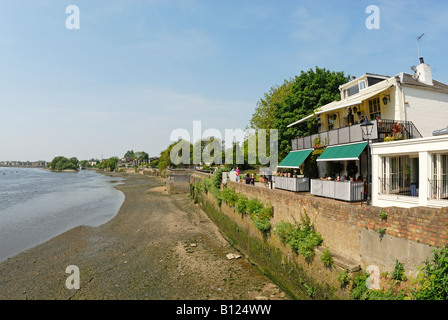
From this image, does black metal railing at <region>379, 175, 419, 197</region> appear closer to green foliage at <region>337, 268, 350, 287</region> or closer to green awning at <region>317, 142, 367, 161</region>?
green awning at <region>317, 142, 367, 161</region>

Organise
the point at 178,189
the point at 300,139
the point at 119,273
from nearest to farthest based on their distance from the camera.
Answer: 1. the point at 119,273
2. the point at 300,139
3. the point at 178,189

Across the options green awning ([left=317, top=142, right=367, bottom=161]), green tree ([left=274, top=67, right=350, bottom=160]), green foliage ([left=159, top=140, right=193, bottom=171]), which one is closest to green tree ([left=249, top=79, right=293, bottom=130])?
green tree ([left=274, top=67, right=350, bottom=160])

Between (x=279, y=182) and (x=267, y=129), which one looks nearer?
(x=279, y=182)

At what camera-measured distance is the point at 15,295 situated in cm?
1123

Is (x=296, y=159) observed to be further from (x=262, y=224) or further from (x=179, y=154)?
(x=179, y=154)

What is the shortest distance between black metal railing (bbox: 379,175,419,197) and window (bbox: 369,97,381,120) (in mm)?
4692

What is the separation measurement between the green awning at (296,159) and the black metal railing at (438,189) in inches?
295

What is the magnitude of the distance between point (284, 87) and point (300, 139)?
14.7m

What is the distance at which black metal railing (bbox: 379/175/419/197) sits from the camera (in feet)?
33.2
